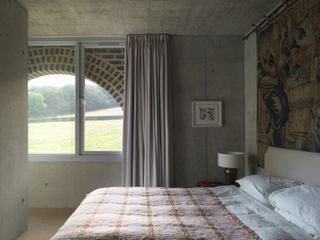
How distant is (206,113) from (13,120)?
2.62 m

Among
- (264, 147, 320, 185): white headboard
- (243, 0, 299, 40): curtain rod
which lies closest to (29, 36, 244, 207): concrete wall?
(243, 0, 299, 40): curtain rod

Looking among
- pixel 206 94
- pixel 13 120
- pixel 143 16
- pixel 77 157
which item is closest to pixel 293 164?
pixel 206 94

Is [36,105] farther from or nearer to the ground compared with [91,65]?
nearer to the ground

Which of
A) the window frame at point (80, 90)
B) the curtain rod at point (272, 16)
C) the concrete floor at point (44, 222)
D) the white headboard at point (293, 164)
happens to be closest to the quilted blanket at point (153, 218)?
the white headboard at point (293, 164)

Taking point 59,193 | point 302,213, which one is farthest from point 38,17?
point 302,213

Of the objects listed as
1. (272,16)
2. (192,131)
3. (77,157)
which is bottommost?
(77,157)

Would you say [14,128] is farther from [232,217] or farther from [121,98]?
[232,217]

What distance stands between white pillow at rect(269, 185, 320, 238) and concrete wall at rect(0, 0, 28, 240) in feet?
8.46

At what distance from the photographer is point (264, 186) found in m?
2.57

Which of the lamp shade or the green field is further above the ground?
the green field

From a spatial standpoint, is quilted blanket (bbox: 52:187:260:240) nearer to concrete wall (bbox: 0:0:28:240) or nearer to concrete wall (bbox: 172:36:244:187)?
concrete wall (bbox: 0:0:28:240)

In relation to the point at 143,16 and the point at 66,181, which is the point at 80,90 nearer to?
the point at 66,181

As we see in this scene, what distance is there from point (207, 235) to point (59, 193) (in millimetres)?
3365

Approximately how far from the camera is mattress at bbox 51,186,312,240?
1777 mm
